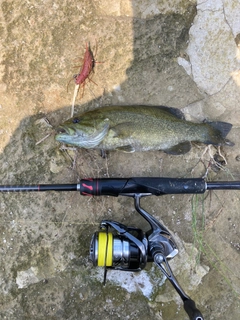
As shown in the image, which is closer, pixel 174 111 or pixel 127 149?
pixel 127 149

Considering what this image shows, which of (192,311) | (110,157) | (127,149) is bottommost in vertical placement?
(192,311)

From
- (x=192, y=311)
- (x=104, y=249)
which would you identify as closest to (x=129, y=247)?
(x=104, y=249)

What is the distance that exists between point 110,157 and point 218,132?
1.22m

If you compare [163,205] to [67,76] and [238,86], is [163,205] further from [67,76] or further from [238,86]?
[67,76]

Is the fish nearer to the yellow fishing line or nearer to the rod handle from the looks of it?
the rod handle

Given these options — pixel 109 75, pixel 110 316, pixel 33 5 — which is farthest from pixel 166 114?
pixel 110 316

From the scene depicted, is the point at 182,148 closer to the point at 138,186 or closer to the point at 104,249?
the point at 138,186

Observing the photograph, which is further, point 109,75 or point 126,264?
point 109,75

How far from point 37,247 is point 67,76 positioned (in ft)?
6.41

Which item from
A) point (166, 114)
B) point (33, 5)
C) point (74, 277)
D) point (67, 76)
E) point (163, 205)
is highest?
point (33, 5)

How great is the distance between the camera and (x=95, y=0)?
11.4 feet

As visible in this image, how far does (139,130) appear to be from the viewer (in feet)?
10.6

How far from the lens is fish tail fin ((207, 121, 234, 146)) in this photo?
332 centimetres

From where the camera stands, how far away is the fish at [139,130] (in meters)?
3.11
